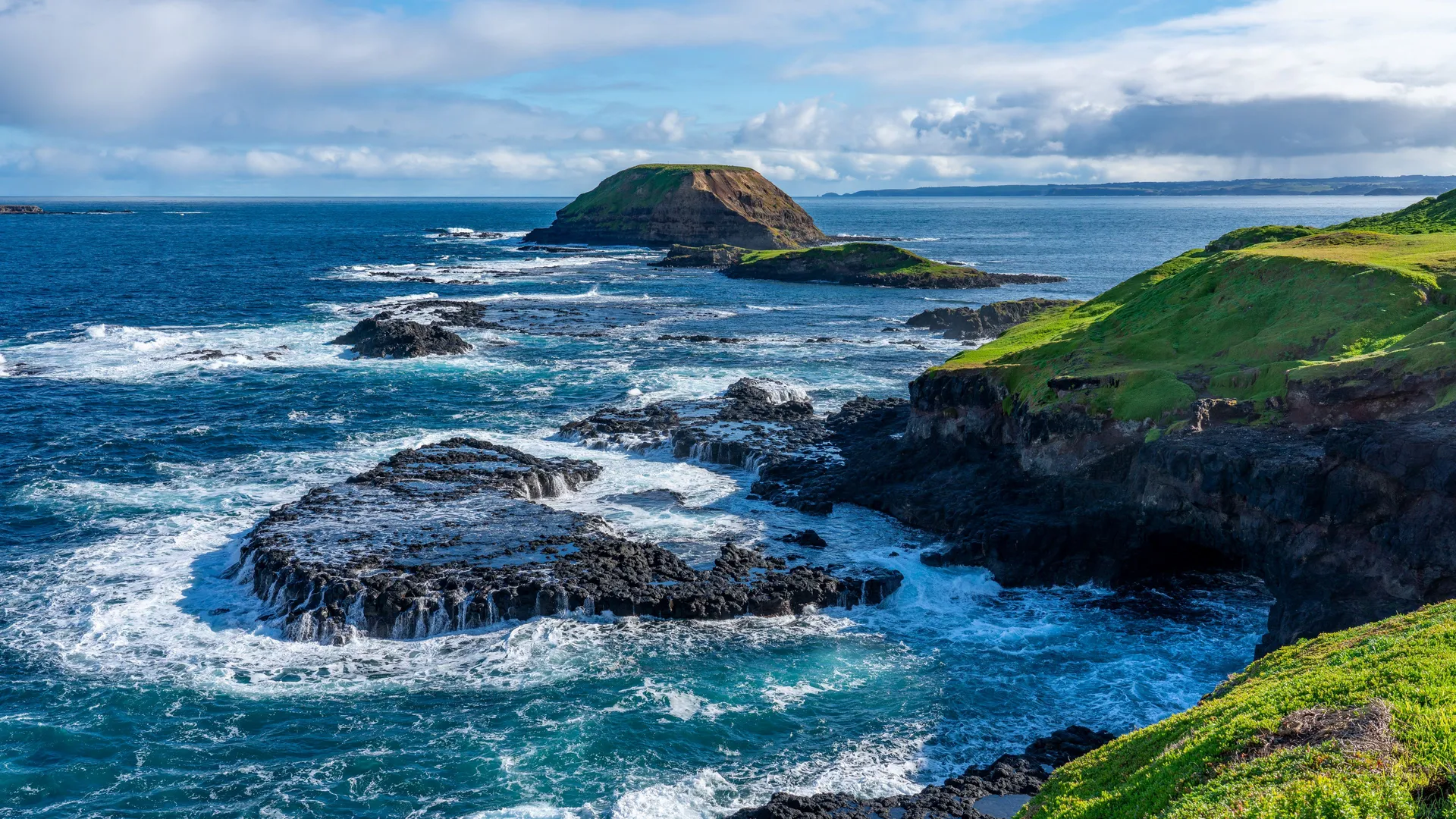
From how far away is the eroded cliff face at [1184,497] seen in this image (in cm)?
2817

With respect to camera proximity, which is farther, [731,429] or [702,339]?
[702,339]

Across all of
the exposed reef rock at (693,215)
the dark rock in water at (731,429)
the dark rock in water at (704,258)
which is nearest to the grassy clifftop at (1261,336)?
the dark rock in water at (731,429)

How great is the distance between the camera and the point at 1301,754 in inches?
576

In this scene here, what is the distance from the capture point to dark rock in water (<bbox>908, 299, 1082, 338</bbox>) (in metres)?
84.6

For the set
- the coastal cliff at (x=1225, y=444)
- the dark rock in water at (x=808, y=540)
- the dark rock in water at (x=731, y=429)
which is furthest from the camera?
the dark rock in water at (x=731, y=429)

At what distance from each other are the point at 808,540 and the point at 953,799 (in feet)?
51.5

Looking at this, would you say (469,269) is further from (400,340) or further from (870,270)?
(400,340)

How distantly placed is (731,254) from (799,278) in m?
25.0

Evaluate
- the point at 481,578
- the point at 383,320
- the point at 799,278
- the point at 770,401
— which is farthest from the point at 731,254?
the point at 481,578

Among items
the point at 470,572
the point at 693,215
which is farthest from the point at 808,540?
the point at 693,215

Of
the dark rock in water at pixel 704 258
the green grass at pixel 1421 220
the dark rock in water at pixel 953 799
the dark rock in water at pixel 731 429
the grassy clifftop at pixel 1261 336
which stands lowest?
the dark rock in water at pixel 953 799

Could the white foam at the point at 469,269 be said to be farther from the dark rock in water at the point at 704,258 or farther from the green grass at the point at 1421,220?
the green grass at the point at 1421,220

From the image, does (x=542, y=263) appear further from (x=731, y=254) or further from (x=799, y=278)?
(x=799, y=278)

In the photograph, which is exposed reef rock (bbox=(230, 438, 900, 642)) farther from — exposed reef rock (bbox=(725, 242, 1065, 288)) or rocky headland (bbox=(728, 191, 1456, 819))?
exposed reef rock (bbox=(725, 242, 1065, 288))
